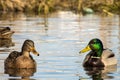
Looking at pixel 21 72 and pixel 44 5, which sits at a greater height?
pixel 21 72

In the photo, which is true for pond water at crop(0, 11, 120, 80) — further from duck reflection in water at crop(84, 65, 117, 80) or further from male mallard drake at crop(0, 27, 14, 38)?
male mallard drake at crop(0, 27, 14, 38)

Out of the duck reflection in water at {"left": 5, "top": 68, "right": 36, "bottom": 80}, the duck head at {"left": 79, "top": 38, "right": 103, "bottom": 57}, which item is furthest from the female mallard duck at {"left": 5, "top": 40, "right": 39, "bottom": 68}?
the duck head at {"left": 79, "top": 38, "right": 103, "bottom": 57}

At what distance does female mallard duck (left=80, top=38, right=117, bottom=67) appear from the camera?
621 inches

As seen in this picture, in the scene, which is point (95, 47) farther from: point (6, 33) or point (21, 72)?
point (6, 33)

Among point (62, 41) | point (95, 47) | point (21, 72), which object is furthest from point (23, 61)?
point (62, 41)

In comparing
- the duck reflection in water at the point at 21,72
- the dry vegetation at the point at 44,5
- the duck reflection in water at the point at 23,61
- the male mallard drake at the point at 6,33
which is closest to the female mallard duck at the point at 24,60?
the duck reflection in water at the point at 23,61

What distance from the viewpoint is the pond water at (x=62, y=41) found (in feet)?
46.2

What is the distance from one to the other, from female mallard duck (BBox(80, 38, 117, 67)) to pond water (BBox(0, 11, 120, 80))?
0.29m

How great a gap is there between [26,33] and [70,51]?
653 centimetres

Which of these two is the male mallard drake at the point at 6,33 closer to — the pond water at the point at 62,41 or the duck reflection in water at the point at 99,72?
the pond water at the point at 62,41

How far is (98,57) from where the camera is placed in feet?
53.3

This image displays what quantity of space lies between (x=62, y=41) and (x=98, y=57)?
4945mm

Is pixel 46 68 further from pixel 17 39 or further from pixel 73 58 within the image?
pixel 17 39

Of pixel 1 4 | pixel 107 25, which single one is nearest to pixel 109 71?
pixel 107 25
